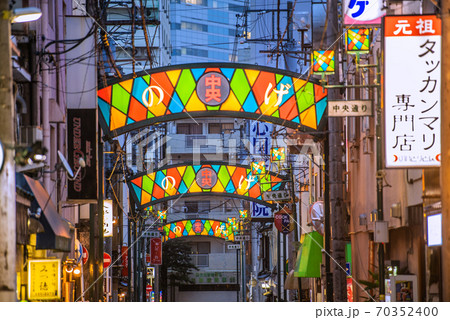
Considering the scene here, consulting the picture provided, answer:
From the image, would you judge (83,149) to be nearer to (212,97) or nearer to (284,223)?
(212,97)

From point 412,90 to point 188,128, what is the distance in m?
81.3

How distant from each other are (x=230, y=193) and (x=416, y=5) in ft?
86.7

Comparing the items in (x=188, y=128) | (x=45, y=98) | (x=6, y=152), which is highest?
(x=188, y=128)

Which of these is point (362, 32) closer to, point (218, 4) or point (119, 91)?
point (119, 91)

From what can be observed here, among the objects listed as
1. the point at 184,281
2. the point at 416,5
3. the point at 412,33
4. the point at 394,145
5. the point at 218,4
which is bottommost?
the point at 184,281

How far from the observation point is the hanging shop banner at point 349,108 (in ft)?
70.8

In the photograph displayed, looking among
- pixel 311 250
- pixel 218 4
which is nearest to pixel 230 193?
pixel 311 250

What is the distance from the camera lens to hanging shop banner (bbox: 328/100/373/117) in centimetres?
2157

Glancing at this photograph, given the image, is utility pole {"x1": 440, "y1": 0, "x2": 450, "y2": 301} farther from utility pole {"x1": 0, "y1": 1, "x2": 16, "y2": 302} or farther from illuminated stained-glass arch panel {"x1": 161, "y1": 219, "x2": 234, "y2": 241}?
illuminated stained-glass arch panel {"x1": 161, "y1": 219, "x2": 234, "y2": 241}

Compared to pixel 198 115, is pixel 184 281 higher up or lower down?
lower down

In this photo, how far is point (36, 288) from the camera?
20.4m

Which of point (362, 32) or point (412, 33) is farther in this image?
point (362, 32)

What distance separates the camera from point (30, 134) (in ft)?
61.3

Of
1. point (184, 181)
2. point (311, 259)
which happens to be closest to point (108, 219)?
point (184, 181)
